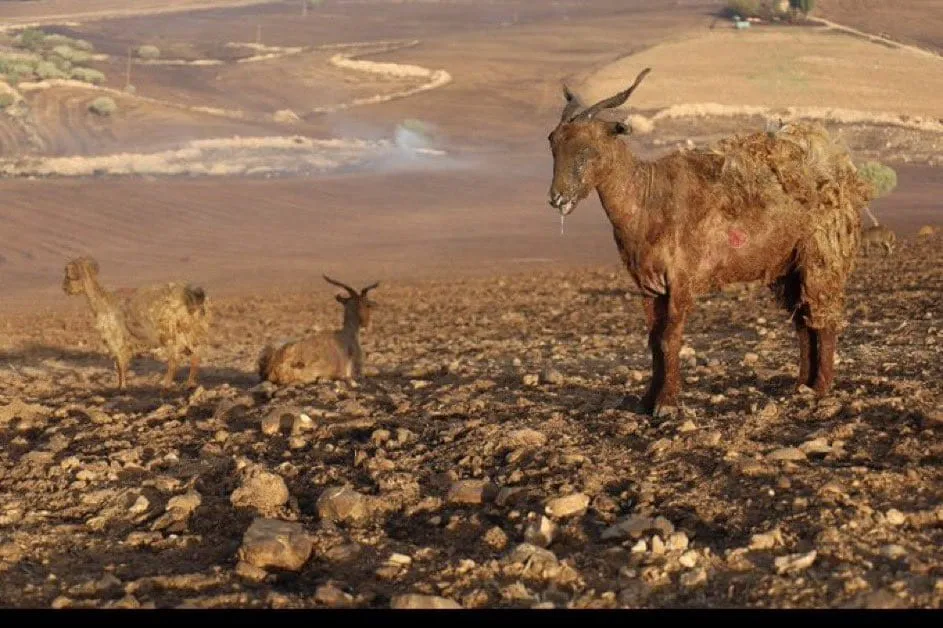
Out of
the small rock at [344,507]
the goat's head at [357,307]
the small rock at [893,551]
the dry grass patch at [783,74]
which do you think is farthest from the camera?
the dry grass patch at [783,74]

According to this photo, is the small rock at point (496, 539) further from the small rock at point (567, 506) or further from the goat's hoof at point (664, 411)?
the goat's hoof at point (664, 411)

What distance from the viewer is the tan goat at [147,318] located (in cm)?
1341

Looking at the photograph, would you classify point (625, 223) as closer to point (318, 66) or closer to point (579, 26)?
point (318, 66)

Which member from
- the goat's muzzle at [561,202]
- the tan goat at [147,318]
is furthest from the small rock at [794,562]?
the tan goat at [147,318]

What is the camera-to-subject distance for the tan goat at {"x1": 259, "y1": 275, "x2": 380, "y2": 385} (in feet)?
41.1

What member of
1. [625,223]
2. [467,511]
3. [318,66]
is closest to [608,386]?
[625,223]

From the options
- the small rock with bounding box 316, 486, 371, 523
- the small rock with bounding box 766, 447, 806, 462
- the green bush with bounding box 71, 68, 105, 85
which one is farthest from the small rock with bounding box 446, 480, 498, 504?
the green bush with bounding box 71, 68, 105, 85

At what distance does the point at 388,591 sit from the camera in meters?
6.18

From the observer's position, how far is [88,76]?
64812 mm

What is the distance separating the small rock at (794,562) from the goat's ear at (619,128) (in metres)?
3.29

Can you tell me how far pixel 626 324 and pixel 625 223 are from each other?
8.35 m

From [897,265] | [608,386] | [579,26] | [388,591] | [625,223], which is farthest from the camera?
[579,26]

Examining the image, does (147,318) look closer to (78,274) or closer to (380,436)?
(78,274)

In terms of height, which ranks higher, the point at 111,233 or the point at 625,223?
the point at 625,223
